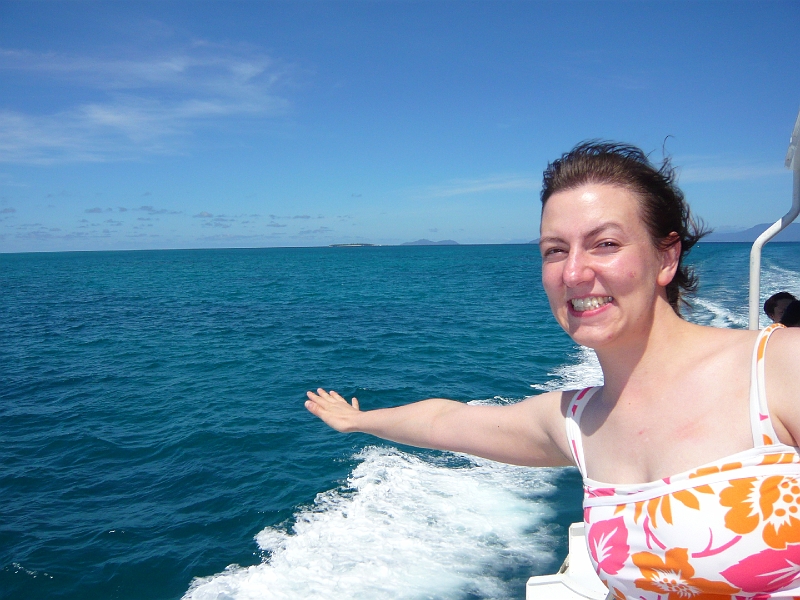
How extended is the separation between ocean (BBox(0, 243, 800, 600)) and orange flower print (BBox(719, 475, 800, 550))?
5.57 m

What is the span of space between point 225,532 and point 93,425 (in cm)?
618

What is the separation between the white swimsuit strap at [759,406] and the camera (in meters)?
1.19

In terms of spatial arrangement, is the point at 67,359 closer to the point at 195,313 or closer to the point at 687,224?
the point at 195,313

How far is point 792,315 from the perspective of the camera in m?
4.34

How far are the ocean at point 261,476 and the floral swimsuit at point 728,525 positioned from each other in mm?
5400

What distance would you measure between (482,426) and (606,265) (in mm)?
829

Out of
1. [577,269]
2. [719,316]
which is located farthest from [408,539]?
[719,316]

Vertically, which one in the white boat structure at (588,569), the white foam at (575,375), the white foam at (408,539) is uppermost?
the white boat structure at (588,569)

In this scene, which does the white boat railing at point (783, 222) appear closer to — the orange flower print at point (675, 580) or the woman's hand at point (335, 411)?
the woman's hand at point (335, 411)

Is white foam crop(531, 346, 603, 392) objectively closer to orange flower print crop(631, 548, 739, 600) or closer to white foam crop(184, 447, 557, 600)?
white foam crop(184, 447, 557, 600)

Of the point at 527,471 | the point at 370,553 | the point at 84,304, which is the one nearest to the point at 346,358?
the point at 527,471

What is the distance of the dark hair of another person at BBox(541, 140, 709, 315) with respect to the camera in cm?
146

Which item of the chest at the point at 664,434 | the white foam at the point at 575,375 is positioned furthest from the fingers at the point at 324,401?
the white foam at the point at 575,375

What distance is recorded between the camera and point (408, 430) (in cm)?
226
